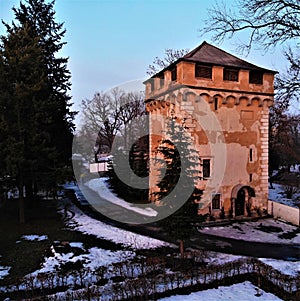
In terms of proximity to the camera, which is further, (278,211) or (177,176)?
(278,211)

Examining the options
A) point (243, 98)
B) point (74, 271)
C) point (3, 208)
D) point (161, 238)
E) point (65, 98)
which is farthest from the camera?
point (65, 98)

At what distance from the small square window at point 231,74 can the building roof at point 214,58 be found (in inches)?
11.6

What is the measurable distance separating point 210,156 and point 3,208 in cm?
1365

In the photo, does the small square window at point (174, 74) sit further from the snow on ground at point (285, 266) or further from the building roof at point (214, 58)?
the snow on ground at point (285, 266)

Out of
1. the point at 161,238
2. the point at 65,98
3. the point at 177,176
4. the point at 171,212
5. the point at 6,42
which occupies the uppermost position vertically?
the point at 6,42

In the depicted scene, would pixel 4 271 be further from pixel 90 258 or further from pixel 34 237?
pixel 34 237

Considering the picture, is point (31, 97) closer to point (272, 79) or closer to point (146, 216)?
point (146, 216)

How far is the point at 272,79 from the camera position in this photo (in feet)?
55.7

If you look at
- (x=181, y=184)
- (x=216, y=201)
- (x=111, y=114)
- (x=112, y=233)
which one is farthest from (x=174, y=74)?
(x=111, y=114)

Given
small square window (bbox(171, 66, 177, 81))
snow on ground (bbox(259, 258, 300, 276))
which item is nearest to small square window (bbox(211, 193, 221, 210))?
snow on ground (bbox(259, 258, 300, 276))

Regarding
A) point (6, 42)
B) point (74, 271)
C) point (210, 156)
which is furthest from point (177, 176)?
point (6, 42)

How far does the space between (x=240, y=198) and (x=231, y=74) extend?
7274mm

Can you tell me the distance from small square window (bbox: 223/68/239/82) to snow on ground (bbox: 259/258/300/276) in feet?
32.7

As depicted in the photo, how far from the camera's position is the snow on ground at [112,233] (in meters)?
12.0
